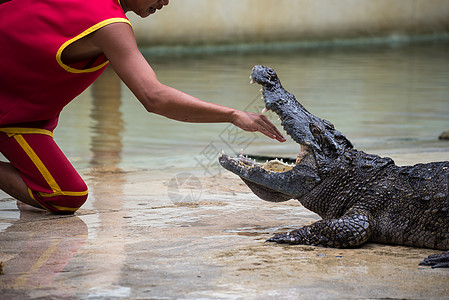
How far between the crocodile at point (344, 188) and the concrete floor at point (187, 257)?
0.09 m

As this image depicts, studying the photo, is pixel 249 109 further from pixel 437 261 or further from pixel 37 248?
pixel 437 261

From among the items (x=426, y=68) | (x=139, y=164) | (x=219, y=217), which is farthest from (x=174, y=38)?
(x=219, y=217)

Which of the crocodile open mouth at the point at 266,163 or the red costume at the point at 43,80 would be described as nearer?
the red costume at the point at 43,80

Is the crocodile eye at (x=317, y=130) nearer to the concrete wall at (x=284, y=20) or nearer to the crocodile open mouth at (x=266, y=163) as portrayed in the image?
the crocodile open mouth at (x=266, y=163)

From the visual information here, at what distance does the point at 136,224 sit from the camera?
3.46m

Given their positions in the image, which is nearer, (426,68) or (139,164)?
(139,164)

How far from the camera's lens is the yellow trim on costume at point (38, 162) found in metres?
3.66

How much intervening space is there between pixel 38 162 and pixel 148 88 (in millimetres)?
997

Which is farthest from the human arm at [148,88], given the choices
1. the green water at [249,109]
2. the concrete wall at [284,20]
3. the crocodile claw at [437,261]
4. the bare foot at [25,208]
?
the concrete wall at [284,20]

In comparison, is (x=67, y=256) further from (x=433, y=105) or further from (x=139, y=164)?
(x=433, y=105)

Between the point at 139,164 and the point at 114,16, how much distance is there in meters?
2.71

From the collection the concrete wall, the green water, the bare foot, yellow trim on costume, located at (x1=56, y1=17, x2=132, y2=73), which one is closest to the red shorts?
the bare foot

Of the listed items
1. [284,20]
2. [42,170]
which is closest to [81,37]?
[42,170]

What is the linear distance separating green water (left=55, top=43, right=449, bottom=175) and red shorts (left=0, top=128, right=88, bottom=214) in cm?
159
